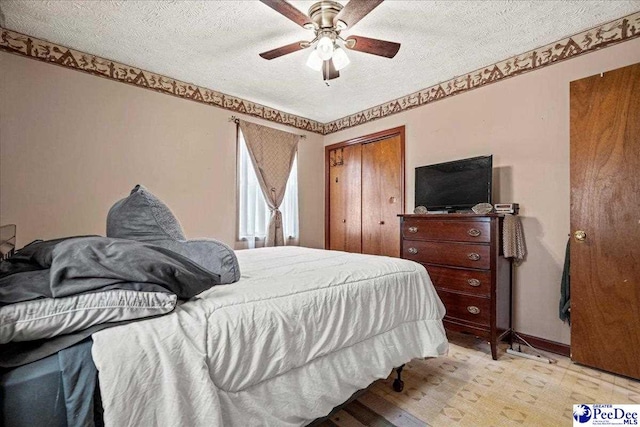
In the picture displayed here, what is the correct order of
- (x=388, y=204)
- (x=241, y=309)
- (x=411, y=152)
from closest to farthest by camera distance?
(x=241, y=309) < (x=411, y=152) < (x=388, y=204)

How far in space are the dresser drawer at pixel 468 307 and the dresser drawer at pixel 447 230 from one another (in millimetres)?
477

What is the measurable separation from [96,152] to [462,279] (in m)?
3.46

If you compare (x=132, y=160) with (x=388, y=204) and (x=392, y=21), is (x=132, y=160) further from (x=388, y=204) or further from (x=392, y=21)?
(x=388, y=204)

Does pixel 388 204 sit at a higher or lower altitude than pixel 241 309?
higher

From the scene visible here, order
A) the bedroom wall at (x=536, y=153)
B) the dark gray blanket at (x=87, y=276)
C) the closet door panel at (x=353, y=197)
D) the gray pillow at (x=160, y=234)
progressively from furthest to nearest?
the closet door panel at (x=353, y=197), the bedroom wall at (x=536, y=153), the gray pillow at (x=160, y=234), the dark gray blanket at (x=87, y=276)

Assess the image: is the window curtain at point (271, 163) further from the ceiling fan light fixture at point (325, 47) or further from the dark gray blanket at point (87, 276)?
the dark gray blanket at point (87, 276)

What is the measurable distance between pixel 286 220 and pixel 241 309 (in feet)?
10.1

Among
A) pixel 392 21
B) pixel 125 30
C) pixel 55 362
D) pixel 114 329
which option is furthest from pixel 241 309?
pixel 125 30

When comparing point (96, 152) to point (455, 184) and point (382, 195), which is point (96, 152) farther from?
point (455, 184)

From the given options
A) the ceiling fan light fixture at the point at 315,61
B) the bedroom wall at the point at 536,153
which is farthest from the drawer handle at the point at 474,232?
the ceiling fan light fixture at the point at 315,61

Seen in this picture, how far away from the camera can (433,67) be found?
2.84m

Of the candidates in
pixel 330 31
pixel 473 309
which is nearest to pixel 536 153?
pixel 473 309

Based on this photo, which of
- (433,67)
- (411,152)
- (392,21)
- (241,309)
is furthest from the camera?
(411,152)

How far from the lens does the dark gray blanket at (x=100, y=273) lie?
80 cm
